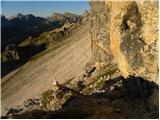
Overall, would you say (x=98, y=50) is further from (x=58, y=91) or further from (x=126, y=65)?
(x=58, y=91)

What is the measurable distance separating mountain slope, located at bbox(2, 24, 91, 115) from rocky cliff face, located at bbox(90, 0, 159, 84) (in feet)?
80.4

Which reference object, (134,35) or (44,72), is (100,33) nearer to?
(134,35)

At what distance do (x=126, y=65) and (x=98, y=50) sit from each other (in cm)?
1622

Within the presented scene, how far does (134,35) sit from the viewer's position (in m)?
45.3

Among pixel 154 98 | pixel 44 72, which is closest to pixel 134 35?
pixel 154 98

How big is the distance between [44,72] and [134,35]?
54.2 meters

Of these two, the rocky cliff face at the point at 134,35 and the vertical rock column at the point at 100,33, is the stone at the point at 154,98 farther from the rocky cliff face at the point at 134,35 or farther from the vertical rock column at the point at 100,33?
the vertical rock column at the point at 100,33

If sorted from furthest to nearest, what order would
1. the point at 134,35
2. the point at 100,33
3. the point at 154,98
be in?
the point at 100,33 < the point at 134,35 < the point at 154,98

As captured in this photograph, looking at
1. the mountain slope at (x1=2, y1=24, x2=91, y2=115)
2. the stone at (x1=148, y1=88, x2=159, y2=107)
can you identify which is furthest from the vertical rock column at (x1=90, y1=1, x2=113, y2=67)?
the stone at (x1=148, y1=88, x2=159, y2=107)

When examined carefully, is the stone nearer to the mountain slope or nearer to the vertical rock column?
the vertical rock column

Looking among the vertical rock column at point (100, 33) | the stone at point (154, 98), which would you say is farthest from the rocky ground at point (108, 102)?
the vertical rock column at point (100, 33)

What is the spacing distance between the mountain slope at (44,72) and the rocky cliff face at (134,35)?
2451cm

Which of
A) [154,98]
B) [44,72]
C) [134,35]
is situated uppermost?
[134,35]

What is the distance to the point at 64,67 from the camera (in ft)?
305
